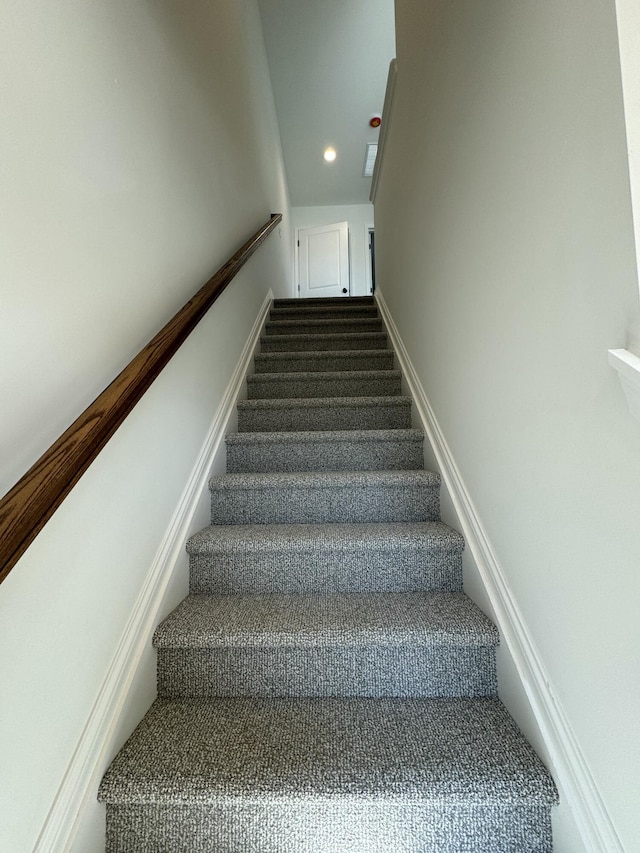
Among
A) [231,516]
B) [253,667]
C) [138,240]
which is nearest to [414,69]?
[138,240]

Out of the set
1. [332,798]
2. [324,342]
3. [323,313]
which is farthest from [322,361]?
[332,798]

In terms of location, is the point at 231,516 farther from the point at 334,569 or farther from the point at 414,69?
the point at 414,69

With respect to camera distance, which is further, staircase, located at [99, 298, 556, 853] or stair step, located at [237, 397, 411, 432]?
stair step, located at [237, 397, 411, 432]

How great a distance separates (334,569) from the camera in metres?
1.32

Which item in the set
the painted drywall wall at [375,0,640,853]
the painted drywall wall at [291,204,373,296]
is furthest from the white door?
the painted drywall wall at [375,0,640,853]

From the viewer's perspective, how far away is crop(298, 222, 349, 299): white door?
5332 millimetres

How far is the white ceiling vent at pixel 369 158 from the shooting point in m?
4.92

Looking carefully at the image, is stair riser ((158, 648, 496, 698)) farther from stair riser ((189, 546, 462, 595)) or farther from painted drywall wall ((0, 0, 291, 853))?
stair riser ((189, 546, 462, 595))

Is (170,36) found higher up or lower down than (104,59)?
higher up

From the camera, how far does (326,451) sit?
5.91 feet

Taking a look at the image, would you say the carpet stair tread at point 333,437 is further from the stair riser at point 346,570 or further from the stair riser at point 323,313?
the stair riser at point 323,313

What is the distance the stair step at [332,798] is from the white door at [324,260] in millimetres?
4929

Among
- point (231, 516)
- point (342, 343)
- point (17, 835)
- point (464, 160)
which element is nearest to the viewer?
point (17, 835)

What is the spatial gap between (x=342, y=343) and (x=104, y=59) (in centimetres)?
197
